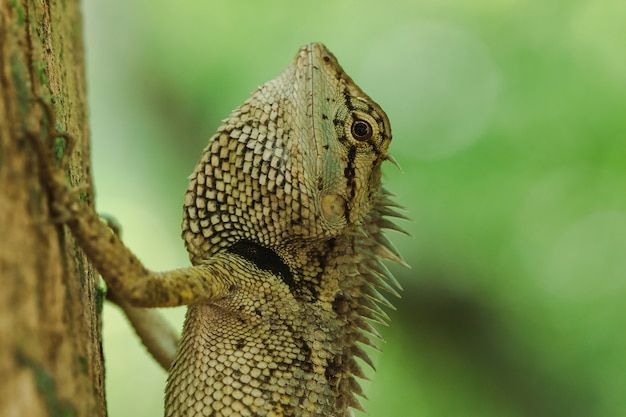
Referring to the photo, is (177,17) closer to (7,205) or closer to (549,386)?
(549,386)

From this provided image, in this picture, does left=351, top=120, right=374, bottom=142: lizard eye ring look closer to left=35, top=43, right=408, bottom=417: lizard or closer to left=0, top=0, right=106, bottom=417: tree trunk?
left=35, top=43, right=408, bottom=417: lizard

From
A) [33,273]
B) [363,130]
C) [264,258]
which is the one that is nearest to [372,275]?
[264,258]

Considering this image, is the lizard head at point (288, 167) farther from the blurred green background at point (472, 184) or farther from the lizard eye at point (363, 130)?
the blurred green background at point (472, 184)

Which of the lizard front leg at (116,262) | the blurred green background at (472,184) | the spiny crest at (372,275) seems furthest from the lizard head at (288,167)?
the blurred green background at (472,184)

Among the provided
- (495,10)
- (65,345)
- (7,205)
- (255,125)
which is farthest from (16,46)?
(495,10)

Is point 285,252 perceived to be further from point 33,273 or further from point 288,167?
point 33,273

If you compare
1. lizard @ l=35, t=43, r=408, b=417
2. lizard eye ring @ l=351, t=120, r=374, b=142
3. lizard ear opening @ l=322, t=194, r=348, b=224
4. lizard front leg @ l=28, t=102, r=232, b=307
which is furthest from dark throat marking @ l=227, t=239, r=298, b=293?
lizard eye ring @ l=351, t=120, r=374, b=142
